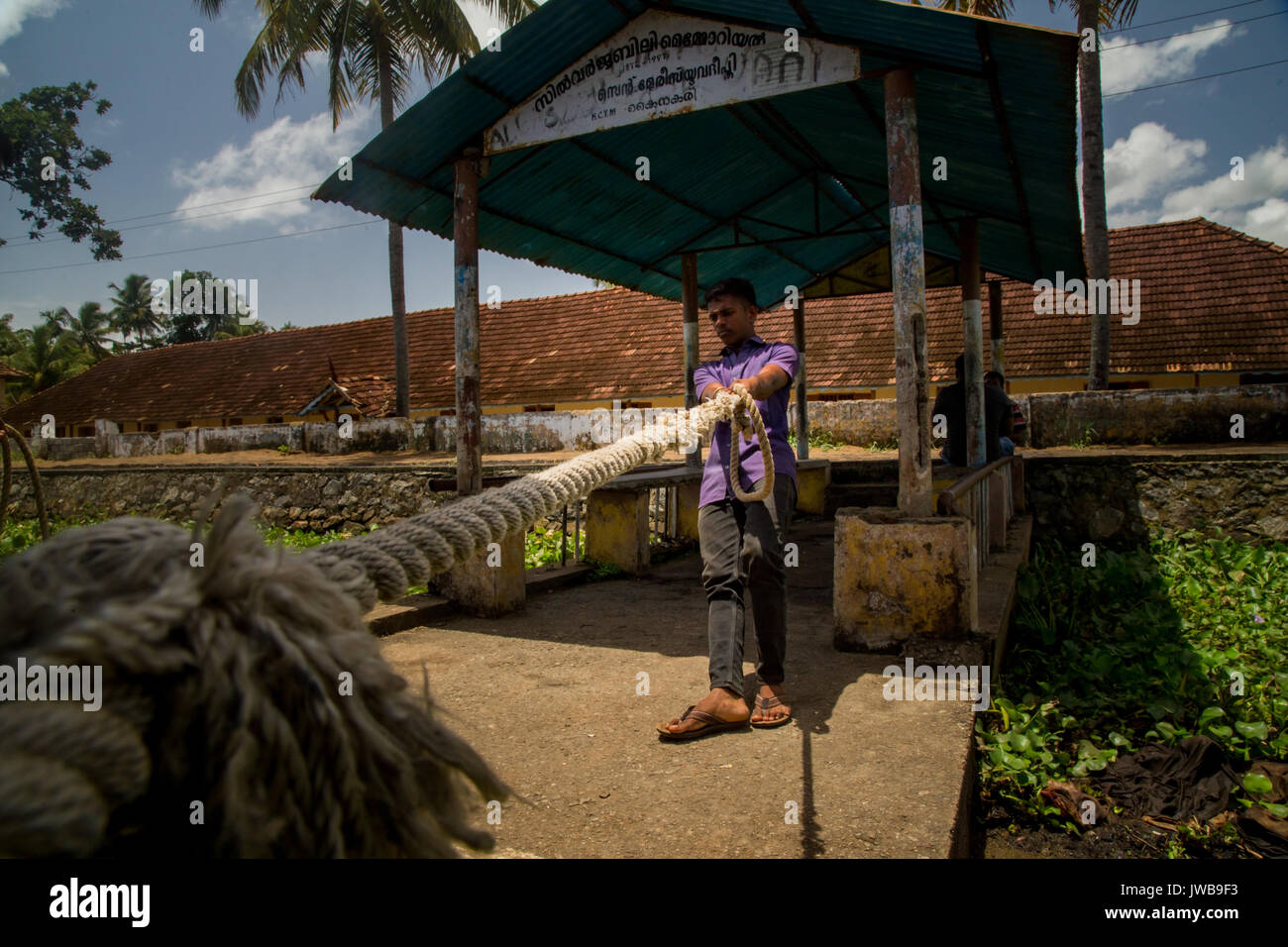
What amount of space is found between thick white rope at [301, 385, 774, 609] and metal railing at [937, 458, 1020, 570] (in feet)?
7.36

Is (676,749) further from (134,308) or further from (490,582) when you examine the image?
(134,308)

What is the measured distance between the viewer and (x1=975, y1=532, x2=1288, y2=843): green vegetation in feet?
13.1

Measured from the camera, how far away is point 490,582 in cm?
526

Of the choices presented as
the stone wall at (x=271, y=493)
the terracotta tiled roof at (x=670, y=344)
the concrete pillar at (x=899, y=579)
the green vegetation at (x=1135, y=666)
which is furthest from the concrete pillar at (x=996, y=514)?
the terracotta tiled roof at (x=670, y=344)

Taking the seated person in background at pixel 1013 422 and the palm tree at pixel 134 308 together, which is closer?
the seated person in background at pixel 1013 422

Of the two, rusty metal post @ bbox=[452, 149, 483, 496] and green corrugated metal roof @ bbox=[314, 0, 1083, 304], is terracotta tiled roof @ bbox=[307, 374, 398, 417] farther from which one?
rusty metal post @ bbox=[452, 149, 483, 496]

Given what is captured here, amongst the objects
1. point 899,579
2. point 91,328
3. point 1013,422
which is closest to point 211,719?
point 899,579

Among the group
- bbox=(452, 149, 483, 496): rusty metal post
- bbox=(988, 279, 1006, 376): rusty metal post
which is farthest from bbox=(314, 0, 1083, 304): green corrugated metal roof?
bbox=(988, 279, 1006, 376): rusty metal post

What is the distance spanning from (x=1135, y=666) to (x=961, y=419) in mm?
3527

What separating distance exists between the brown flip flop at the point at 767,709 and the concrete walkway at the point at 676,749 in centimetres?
3

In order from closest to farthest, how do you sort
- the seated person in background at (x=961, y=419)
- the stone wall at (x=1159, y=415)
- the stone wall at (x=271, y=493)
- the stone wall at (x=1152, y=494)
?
the seated person in background at (x=961, y=419)
the stone wall at (x=1152, y=494)
the stone wall at (x=1159, y=415)
the stone wall at (x=271, y=493)

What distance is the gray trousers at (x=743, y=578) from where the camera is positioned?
3305mm

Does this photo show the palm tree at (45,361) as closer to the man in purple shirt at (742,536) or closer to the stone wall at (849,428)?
the stone wall at (849,428)

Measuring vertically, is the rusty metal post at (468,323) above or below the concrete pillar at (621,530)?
above
